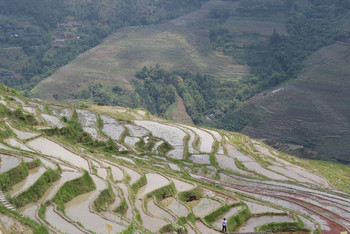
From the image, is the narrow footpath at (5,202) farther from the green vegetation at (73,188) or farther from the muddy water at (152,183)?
the muddy water at (152,183)

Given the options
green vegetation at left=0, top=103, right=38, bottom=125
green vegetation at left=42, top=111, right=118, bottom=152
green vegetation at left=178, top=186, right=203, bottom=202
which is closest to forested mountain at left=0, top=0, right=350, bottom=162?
green vegetation at left=42, top=111, right=118, bottom=152

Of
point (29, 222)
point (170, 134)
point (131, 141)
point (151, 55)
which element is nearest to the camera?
point (29, 222)

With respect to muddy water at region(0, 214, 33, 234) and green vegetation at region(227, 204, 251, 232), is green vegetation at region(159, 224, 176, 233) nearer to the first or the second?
green vegetation at region(227, 204, 251, 232)

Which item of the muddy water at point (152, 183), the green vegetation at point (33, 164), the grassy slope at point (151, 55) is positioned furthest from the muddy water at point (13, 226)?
the grassy slope at point (151, 55)

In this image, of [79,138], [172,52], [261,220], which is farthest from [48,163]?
[172,52]

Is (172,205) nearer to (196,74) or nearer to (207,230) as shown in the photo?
(207,230)

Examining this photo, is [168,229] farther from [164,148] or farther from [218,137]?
[218,137]

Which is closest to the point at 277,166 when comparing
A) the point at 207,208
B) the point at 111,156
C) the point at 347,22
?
the point at 111,156
